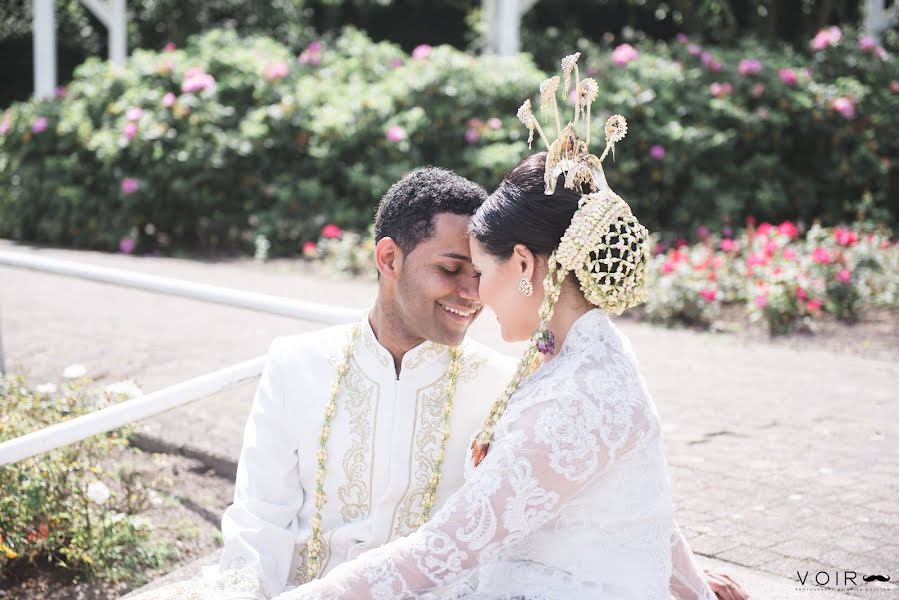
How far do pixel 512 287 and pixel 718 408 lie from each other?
351 cm

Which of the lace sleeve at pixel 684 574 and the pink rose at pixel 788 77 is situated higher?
the pink rose at pixel 788 77

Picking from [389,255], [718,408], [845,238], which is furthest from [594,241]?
[845,238]

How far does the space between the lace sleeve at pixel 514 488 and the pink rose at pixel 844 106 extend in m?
8.71

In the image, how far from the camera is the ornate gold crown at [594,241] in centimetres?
199

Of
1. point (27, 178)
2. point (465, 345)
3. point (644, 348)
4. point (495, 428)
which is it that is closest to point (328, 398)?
point (465, 345)

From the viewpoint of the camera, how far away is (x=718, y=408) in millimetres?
5359

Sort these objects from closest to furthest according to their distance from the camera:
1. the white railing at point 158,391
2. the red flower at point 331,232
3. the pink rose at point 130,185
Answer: the white railing at point 158,391, the red flower at point 331,232, the pink rose at point 130,185

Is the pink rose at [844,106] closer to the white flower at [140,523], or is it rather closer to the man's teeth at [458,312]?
the white flower at [140,523]

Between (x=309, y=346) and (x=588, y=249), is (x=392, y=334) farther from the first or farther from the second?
(x=588, y=249)

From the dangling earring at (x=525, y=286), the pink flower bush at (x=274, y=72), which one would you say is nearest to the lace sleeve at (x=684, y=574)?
the dangling earring at (x=525, y=286)

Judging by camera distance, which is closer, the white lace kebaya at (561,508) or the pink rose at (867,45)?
the white lace kebaya at (561,508)

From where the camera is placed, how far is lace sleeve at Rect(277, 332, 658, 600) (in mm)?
1919

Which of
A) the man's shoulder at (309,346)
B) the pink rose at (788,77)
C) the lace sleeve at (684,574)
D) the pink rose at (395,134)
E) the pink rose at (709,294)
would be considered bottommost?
the pink rose at (709,294)

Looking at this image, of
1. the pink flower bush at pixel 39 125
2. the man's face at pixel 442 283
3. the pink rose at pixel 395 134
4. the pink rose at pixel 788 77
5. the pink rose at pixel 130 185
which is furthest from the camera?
the pink flower bush at pixel 39 125
